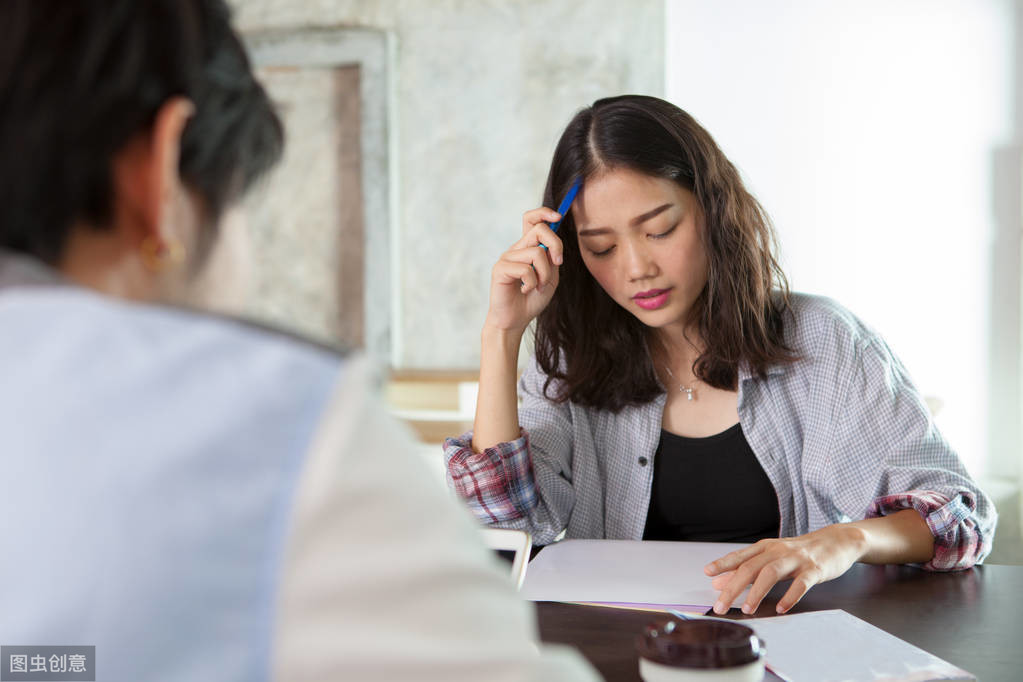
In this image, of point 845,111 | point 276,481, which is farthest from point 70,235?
point 845,111

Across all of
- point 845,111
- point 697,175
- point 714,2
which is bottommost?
point 697,175

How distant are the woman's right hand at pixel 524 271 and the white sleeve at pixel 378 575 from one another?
1259mm

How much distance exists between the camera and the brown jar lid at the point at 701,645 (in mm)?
746

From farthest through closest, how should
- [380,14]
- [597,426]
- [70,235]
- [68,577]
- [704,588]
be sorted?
[380,14] → [597,426] → [704,588] → [70,235] → [68,577]

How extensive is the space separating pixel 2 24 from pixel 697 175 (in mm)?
1292

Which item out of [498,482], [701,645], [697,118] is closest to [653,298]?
[498,482]

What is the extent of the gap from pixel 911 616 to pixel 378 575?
0.88 meters

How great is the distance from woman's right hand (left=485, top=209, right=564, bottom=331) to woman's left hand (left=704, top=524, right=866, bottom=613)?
68 cm

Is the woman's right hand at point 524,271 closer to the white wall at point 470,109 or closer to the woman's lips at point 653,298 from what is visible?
the woman's lips at point 653,298

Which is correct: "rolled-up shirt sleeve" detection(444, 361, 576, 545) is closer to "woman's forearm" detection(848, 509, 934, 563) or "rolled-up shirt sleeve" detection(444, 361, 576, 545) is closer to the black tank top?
the black tank top

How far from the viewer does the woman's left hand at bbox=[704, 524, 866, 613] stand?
1.10m

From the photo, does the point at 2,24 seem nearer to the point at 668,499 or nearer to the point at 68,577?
the point at 68,577

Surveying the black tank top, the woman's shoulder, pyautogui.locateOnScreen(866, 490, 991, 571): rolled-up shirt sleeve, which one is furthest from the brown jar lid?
the woman's shoulder

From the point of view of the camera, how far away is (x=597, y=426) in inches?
70.9
